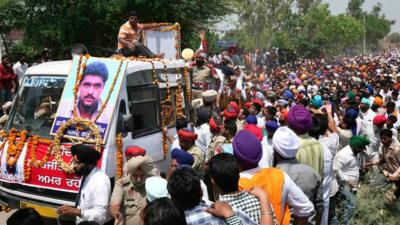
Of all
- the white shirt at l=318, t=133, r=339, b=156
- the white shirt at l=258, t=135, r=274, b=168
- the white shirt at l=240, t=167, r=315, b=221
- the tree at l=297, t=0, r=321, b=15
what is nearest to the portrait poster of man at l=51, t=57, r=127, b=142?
the white shirt at l=258, t=135, r=274, b=168

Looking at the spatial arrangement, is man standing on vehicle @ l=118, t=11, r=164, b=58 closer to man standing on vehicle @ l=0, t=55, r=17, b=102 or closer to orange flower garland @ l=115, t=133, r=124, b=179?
orange flower garland @ l=115, t=133, r=124, b=179

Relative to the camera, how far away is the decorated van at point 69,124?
236 inches

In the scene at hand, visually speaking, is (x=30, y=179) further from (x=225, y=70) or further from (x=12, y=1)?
(x=12, y=1)

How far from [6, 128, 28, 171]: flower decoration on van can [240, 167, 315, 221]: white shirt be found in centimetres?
366

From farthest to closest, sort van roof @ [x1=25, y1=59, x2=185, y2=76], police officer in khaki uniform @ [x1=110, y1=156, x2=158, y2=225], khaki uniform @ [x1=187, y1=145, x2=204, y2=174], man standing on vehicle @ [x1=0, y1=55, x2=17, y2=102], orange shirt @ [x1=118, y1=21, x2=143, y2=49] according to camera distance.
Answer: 1. man standing on vehicle @ [x1=0, y1=55, x2=17, y2=102]
2. orange shirt @ [x1=118, y1=21, x2=143, y2=49]
3. van roof @ [x1=25, y1=59, x2=185, y2=76]
4. khaki uniform @ [x1=187, y1=145, x2=204, y2=174]
5. police officer in khaki uniform @ [x1=110, y1=156, x2=158, y2=225]

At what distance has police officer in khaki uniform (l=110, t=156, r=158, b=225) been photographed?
4.51 metres

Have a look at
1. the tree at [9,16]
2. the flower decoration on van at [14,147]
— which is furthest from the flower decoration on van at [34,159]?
the tree at [9,16]

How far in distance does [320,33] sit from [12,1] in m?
52.1

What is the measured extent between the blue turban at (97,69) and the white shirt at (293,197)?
134 inches

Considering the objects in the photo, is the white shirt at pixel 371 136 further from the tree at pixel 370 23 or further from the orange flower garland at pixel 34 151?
the tree at pixel 370 23

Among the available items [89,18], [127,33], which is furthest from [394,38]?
[127,33]

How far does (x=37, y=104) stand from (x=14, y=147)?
0.68 metres

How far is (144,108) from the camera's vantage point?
276 inches

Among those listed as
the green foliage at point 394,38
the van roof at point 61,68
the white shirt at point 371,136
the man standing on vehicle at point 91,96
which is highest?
the van roof at point 61,68
